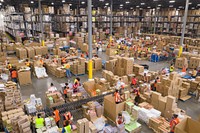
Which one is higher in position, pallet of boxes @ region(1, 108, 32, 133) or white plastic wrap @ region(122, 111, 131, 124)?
pallet of boxes @ region(1, 108, 32, 133)

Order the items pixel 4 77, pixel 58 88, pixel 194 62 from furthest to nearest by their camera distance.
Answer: pixel 194 62
pixel 58 88
pixel 4 77

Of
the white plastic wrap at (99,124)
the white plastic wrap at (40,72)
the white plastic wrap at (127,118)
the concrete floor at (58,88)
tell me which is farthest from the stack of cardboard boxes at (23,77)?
the white plastic wrap at (127,118)

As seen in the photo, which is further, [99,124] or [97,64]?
[97,64]

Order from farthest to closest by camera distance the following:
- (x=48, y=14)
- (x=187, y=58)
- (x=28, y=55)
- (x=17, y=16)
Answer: (x=48, y=14) → (x=17, y=16) → (x=28, y=55) → (x=187, y=58)

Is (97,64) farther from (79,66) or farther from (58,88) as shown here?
(58,88)

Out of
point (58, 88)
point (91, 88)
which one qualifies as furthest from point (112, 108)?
point (58, 88)

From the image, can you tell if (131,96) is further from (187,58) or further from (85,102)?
(187,58)

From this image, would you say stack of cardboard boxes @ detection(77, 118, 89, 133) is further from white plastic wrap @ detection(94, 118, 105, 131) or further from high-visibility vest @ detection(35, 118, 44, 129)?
high-visibility vest @ detection(35, 118, 44, 129)

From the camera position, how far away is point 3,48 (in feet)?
52.0

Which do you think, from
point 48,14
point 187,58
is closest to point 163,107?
point 187,58

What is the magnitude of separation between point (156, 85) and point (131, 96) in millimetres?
1815

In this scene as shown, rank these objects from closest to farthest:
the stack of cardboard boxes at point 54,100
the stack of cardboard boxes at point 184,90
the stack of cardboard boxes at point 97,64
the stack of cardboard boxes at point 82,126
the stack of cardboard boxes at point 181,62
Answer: the stack of cardboard boxes at point 82,126 < the stack of cardboard boxes at point 54,100 < the stack of cardboard boxes at point 184,90 < the stack of cardboard boxes at point 97,64 < the stack of cardboard boxes at point 181,62

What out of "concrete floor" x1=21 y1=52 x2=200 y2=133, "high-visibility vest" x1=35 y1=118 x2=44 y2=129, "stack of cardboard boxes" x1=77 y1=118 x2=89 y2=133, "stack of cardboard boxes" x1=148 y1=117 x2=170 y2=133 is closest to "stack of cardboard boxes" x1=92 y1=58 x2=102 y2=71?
"concrete floor" x1=21 y1=52 x2=200 y2=133

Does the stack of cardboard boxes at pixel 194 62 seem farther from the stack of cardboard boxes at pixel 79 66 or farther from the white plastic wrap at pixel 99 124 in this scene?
the white plastic wrap at pixel 99 124
